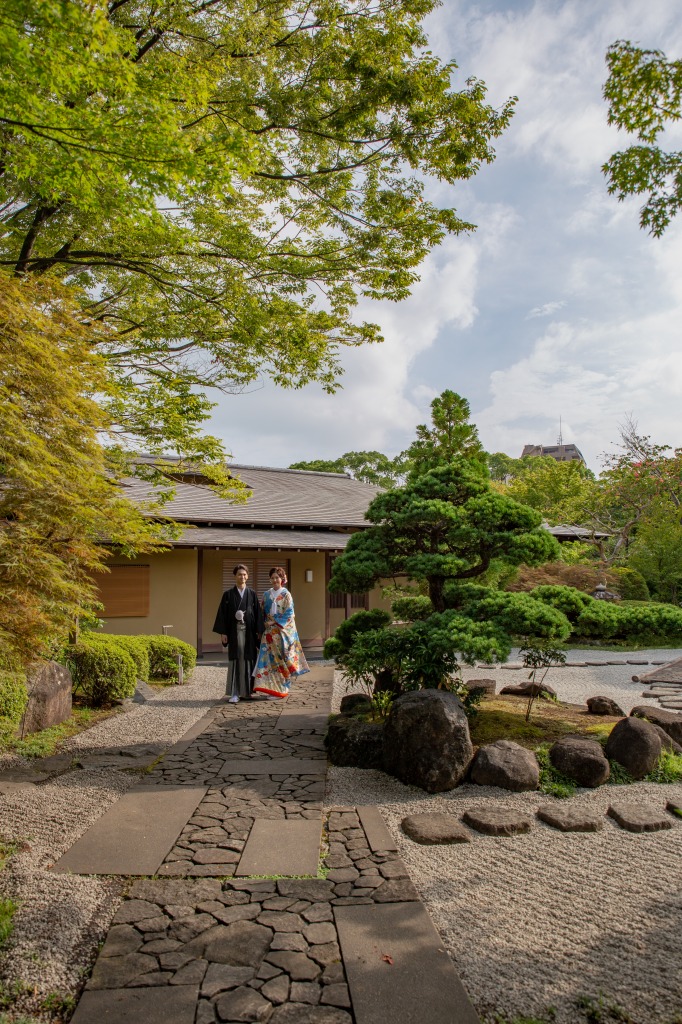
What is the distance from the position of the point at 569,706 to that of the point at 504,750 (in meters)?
3.09

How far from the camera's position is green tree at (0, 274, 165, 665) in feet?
12.0

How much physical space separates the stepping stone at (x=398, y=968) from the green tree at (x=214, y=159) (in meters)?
3.91

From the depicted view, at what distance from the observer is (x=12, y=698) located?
570 cm

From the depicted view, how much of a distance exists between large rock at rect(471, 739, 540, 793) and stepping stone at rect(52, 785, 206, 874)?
2.20 m

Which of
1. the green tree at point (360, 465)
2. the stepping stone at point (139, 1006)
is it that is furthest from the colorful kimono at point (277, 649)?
the green tree at point (360, 465)

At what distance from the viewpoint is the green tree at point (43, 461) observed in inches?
144

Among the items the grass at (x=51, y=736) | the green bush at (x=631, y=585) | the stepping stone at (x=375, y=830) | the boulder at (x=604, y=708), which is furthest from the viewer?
the green bush at (x=631, y=585)

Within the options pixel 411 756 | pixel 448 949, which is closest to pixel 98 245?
pixel 411 756

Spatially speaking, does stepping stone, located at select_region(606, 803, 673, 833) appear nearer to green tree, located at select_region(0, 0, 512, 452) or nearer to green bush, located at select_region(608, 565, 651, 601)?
green tree, located at select_region(0, 0, 512, 452)

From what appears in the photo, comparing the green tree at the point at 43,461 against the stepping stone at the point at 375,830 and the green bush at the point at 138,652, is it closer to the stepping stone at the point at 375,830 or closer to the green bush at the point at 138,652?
the stepping stone at the point at 375,830

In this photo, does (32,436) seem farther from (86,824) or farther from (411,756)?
(411,756)

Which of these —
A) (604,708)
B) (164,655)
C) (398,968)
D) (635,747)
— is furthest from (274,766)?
(164,655)

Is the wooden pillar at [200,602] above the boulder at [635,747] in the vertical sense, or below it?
above

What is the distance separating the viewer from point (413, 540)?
6.32 meters
